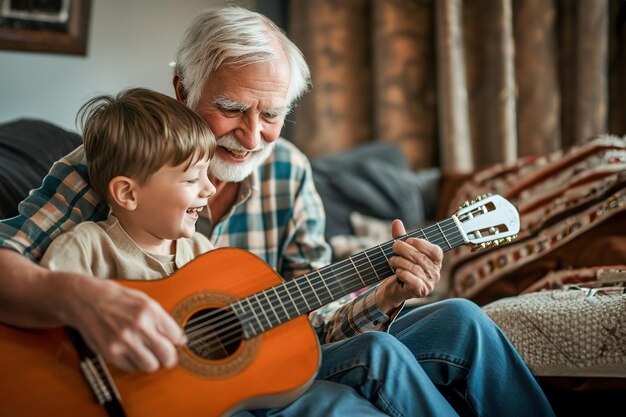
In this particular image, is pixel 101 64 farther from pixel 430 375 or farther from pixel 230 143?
pixel 430 375

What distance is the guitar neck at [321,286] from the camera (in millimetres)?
1131

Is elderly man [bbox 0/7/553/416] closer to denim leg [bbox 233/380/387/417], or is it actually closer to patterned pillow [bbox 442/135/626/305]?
denim leg [bbox 233/380/387/417]

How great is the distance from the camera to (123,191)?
3.89ft

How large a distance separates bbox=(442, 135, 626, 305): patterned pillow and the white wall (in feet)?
4.62

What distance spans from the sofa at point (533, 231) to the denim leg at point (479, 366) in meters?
0.23

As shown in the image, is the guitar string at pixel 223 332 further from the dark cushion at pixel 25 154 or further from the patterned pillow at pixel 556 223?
the patterned pillow at pixel 556 223

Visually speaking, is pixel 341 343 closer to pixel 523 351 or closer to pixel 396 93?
pixel 523 351

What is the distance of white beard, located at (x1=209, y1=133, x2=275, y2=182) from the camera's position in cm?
141

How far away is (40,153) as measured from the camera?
1699 millimetres

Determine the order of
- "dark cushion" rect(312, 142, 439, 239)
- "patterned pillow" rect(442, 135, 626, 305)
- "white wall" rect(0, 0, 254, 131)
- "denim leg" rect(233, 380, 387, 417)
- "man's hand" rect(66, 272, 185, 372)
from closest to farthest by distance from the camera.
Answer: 1. "man's hand" rect(66, 272, 185, 372)
2. "denim leg" rect(233, 380, 387, 417)
3. "patterned pillow" rect(442, 135, 626, 305)
4. "dark cushion" rect(312, 142, 439, 239)
5. "white wall" rect(0, 0, 254, 131)

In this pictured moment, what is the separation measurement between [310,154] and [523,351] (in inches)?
75.7

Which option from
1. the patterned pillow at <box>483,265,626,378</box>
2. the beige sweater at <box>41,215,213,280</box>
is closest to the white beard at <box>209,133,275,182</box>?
the beige sweater at <box>41,215,213,280</box>

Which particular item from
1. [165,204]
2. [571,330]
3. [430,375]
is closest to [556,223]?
[571,330]

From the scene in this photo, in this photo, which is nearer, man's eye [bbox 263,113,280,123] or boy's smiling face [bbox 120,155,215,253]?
boy's smiling face [bbox 120,155,215,253]
